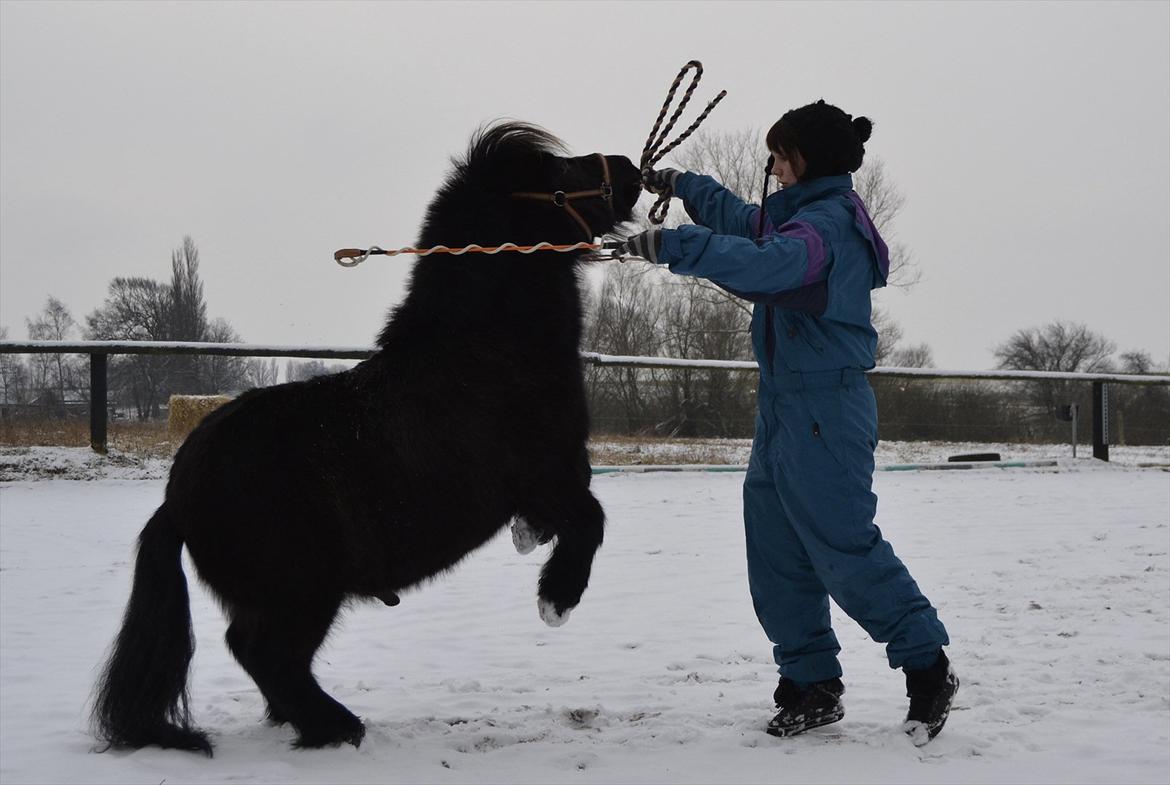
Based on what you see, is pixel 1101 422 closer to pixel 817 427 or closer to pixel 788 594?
pixel 788 594

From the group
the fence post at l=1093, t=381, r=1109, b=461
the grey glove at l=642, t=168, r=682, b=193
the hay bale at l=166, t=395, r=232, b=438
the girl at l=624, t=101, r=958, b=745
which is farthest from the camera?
the fence post at l=1093, t=381, r=1109, b=461

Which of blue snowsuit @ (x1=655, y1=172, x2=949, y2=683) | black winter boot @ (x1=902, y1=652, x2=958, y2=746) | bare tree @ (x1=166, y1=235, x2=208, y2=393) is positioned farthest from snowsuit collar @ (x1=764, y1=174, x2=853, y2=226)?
bare tree @ (x1=166, y1=235, x2=208, y2=393)

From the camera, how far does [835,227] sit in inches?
113

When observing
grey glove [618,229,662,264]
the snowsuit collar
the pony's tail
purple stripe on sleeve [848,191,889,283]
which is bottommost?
the pony's tail

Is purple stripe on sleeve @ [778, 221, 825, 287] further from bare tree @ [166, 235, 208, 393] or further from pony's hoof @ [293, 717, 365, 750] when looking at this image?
bare tree @ [166, 235, 208, 393]

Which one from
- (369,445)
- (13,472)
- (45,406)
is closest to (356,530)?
(369,445)

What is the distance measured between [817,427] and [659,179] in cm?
102

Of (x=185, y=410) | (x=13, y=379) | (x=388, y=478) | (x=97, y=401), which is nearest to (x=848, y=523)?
(x=388, y=478)

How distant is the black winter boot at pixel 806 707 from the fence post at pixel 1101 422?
1133 centimetres

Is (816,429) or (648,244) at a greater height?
(648,244)

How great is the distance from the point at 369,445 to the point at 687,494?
21.9 feet

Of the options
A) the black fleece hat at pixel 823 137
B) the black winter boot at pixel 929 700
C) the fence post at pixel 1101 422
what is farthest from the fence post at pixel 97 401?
the fence post at pixel 1101 422

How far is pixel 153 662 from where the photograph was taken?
274 centimetres

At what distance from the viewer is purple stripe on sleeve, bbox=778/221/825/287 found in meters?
2.74
